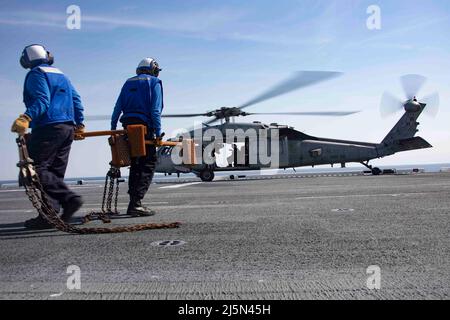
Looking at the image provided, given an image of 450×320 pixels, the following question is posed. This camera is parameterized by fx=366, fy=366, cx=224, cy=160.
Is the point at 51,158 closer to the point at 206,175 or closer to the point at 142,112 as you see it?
the point at 142,112

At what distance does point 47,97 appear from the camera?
13.8ft

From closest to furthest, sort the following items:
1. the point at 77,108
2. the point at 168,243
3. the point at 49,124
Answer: the point at 168,243 < the point at 49,124 < the point at 77,108

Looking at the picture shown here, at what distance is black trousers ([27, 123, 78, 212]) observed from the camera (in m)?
4.21

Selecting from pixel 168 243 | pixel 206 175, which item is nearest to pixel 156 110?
pixel 168 243

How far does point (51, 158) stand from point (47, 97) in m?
0.71

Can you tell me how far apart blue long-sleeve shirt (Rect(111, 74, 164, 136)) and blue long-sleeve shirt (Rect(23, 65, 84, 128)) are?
36.9 inches

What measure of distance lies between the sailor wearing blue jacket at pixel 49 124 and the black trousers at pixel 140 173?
0.97 metres

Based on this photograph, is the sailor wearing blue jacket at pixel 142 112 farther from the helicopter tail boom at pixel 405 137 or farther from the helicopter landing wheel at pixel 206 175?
the helicopter tail boom at pixel 405 137

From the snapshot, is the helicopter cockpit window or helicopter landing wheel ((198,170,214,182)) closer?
helicopter landing wheel ((198,170,214,182))

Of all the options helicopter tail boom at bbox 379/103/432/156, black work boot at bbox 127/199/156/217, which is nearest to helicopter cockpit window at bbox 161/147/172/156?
helicopter tail boom at bbox 379/103/432/156

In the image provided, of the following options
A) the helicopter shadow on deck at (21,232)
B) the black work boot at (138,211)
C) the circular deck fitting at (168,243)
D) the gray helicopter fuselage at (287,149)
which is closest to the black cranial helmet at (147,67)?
the black work boot at (138,211)

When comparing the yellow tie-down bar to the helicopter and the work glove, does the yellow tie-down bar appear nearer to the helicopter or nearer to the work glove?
the work glove

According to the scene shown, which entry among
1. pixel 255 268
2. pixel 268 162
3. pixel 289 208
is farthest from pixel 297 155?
pixel 255 268
